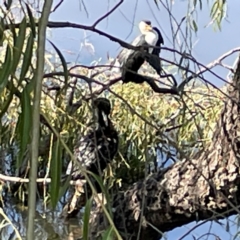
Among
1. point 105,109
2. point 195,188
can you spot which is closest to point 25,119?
point 195,188

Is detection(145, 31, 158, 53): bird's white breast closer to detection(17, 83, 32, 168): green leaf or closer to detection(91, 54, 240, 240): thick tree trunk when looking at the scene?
detection(91, 54, 240, 240): thick tree trunk

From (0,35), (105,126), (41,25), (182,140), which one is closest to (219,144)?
(182,140)

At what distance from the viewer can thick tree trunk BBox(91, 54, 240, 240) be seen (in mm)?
1378

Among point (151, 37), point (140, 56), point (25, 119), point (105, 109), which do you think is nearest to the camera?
point (25, 119)

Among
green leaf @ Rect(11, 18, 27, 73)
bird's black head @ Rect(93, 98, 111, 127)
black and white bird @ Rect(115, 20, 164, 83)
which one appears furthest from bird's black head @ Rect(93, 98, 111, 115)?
green leaf @ Rect(11, 18, 27, 73)

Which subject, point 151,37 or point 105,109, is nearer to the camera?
point 151,37

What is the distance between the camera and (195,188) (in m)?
1.48

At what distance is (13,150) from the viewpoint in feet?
5.69

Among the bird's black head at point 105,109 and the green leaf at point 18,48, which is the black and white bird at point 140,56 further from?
the green leaf at point 18,48

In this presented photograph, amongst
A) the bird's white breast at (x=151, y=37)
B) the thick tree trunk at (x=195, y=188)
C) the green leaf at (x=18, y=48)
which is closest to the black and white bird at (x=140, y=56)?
the bird's white breast at (x=151, y=37)

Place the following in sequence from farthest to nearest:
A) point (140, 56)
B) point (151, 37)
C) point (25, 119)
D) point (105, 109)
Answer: point (105, 109) < point (151, 37) < point (140, 56) < point (25, 119)

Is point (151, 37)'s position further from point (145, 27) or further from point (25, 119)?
point (25, 119)

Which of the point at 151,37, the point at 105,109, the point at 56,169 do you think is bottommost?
the point at 56,169

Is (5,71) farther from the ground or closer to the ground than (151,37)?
closer to the ground
